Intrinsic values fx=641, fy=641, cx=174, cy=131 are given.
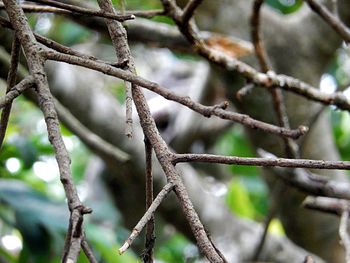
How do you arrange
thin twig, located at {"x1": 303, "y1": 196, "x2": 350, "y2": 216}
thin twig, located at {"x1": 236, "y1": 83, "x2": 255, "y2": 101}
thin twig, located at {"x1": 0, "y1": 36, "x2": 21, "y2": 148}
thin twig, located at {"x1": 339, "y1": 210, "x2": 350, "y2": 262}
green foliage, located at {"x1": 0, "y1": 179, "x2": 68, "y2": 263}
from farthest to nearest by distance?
green foliage, located at {"x1": 0, "y1": 179, "x2": 68, "y2": 263}, thin twig, located at {"x1": 303, "y1": 196, "x2": 350, "y2": 216}, thin twig, located at {"x1": 236, "y1": 83, "x2": 255, "y2": 101}, thin twig, located at {"x1": 339, "y1": 210, "x2": 350, "y2": 262}, thin twig, located at {"x1": 0, "y1": 36, "x2": 21, "y2": 148}

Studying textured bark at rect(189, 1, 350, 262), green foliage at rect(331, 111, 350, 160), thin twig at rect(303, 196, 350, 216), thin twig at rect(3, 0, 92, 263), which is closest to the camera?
thin twig at rect(3, 0, 92, 263)

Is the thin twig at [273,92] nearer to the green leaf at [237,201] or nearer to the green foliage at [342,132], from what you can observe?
the green leaf at [237,201]

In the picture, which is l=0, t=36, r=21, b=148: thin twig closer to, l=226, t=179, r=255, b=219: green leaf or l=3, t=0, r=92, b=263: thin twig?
l=3, t=0, r=92, b=263: thin twig

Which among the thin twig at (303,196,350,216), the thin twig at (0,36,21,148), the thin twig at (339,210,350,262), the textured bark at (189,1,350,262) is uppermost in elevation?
the textured bark at (189,1,350,262)

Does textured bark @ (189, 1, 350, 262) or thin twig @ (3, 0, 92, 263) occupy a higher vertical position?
textured bark @ (189, 1, 350, 262)

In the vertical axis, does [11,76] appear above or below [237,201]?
below

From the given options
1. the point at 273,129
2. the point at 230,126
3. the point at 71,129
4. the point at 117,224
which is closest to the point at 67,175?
the point at 273,129

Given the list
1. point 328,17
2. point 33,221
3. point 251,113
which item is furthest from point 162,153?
point 251,113

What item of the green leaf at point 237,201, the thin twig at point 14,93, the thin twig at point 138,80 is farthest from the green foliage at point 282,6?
the thin twig at point 14,93

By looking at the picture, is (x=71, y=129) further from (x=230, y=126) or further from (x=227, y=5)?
(x=230, y=126)

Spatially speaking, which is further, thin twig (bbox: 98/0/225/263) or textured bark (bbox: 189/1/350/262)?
textured bark (bbox: 189/1/350/262)

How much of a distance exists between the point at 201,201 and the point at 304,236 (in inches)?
9.4

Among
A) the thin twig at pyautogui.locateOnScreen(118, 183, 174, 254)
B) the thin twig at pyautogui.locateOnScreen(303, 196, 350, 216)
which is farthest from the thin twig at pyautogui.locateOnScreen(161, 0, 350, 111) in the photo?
the thin twig at pyautogui.locateOnScreen(118, 183, 174, 254)

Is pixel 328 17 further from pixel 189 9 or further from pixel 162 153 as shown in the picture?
pixel 162 153
